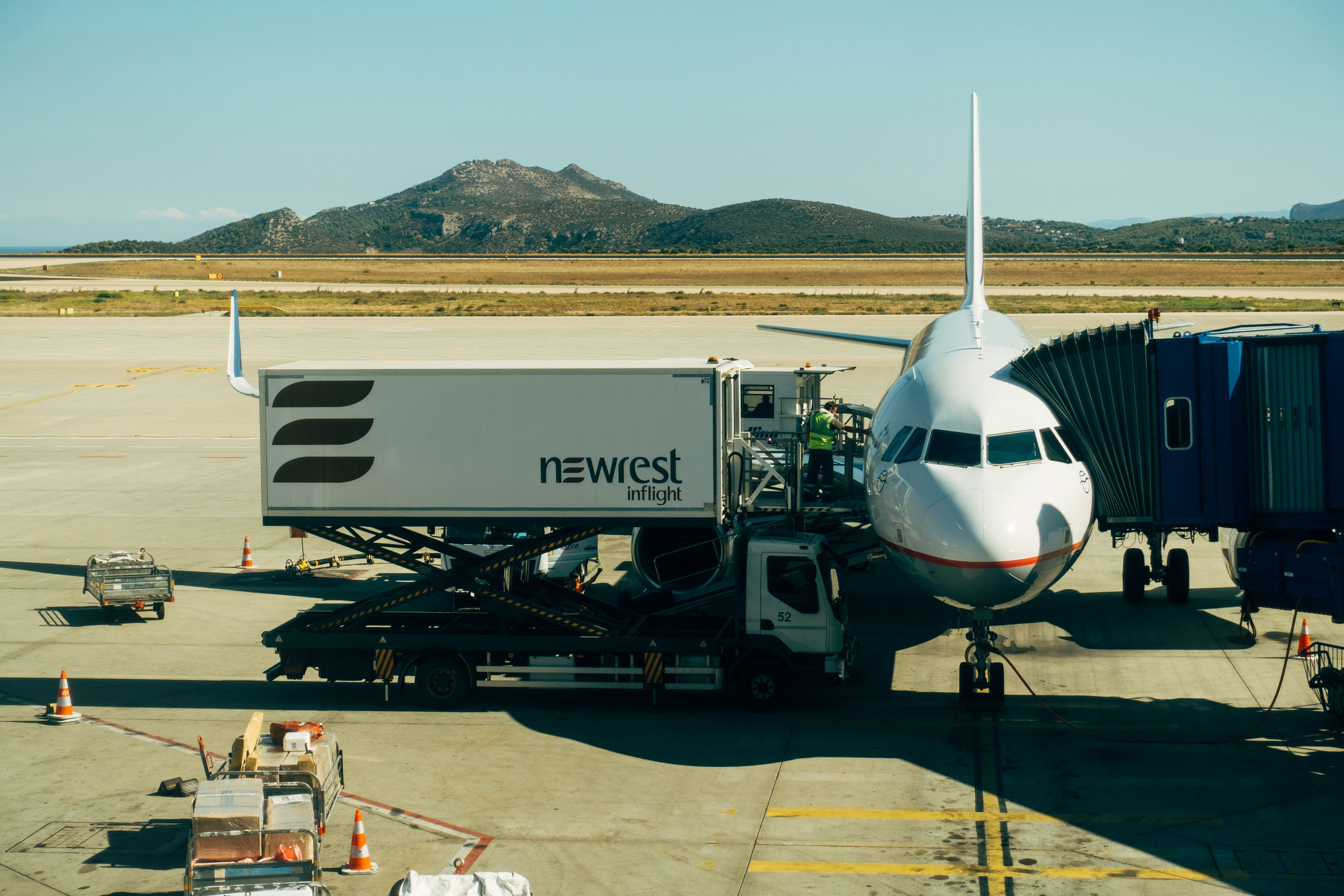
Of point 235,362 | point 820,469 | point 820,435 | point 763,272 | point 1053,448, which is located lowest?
point 820,469

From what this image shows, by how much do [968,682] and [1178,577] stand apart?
8536mm

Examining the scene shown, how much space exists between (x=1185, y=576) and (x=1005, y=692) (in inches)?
280

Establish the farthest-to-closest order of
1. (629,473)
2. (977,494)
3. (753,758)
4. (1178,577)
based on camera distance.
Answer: (1178,577)
(629,473)
(753,758)
(977,494)

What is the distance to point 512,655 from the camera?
18.1 meters

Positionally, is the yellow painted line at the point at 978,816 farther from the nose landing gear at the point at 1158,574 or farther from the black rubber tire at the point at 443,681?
the nose landing gear at the point at 1158,574

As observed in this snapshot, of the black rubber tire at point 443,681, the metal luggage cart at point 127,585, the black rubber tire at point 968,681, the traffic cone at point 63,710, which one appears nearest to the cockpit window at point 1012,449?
the black rubber tire at point 968,681

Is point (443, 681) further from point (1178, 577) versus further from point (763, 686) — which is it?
point (1178, 577)

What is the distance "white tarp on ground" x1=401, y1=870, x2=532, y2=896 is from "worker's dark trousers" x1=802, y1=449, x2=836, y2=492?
39.6 ft

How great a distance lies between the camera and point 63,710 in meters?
17.3

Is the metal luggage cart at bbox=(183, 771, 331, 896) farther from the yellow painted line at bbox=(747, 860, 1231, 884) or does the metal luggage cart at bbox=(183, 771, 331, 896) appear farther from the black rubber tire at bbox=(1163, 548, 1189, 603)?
the black rubber tire at bbox=(1163, 548, 1189, 603)

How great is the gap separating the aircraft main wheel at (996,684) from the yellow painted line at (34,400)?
159ft

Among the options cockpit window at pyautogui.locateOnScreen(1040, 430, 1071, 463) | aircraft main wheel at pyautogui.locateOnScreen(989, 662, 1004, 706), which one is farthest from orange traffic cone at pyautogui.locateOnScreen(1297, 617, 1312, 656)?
cockpit window at pyautogui.locateOnScreen(1040, 430, 1071, 463)

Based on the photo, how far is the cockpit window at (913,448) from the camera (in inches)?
653

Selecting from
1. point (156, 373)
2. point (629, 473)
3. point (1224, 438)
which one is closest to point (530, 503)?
point (629, 473)
